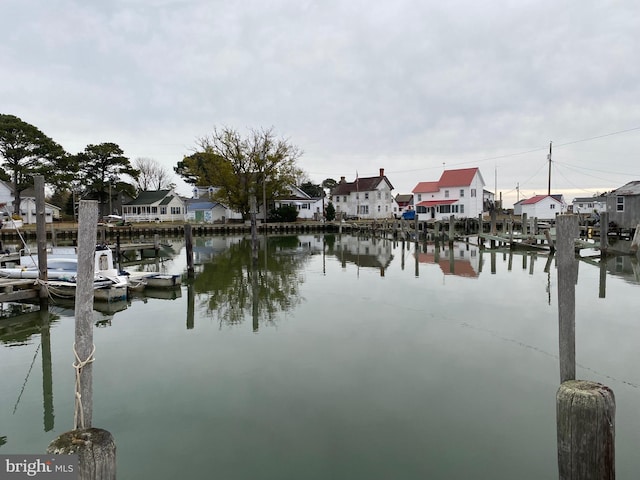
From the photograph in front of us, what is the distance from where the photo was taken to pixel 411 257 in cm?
2903

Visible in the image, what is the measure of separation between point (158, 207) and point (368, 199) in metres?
34.1

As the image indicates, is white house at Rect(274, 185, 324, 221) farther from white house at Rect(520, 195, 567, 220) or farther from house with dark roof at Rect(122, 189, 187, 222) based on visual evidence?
white house at Rect(520, 195, 567, 220)

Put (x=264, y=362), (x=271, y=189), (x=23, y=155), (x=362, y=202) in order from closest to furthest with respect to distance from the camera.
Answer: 1. (x=264, y=362)
2. (x=23, y=155)
3. (x=271, y=189)
4. (x=362, y=202)

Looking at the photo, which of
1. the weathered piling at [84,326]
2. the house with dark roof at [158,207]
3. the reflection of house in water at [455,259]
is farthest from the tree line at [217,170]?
the weathered piling at [84,326]

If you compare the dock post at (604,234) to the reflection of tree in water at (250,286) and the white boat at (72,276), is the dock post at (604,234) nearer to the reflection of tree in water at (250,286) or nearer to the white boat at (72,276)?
the reflection of tree in water at (250,286)

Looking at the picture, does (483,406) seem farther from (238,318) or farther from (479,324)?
(238,318)

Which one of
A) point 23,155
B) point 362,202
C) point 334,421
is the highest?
point 23,155

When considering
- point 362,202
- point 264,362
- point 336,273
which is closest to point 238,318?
point 264,362

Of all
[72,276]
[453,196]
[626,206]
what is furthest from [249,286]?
[453,196]

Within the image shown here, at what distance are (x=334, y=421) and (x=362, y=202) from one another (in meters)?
71.4

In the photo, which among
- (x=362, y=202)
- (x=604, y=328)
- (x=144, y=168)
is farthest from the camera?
(x=144, y=168)

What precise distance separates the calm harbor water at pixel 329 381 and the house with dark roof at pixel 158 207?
5624cm

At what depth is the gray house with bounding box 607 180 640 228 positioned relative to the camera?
1452 inches

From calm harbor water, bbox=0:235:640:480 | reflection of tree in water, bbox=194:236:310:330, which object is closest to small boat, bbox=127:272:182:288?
reflection of tree in water, bbox=194:236:310:330
